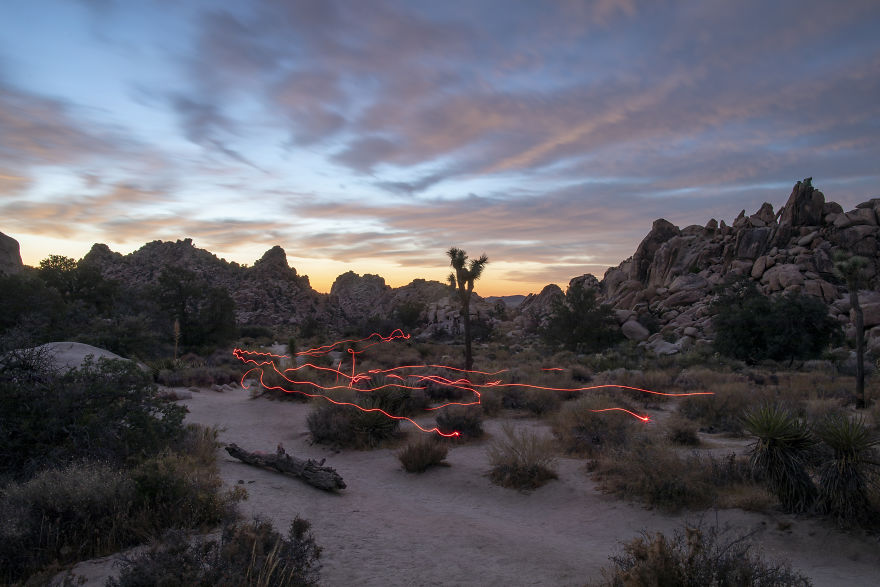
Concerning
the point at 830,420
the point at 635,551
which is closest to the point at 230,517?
the point at 635,551

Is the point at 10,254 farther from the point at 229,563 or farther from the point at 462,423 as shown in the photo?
the point at 229,563

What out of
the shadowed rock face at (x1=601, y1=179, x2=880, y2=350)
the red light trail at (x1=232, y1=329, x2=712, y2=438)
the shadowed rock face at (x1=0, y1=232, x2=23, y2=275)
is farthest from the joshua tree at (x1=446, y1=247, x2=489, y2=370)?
the shadowed rock face at (x1=0, y1=232, x2=23, y2=275)

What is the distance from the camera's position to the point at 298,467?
33.0 feet

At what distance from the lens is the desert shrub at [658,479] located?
8.09m

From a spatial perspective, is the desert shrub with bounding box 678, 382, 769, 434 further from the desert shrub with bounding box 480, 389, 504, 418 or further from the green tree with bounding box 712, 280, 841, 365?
the green tree with bounding box 712, 280, 841, 365

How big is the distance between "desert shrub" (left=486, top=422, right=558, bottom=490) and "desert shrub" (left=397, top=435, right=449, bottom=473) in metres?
1.25

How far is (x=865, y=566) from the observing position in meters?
6.05

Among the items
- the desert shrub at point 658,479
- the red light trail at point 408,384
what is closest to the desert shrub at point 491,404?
the red light trail at point 408,384

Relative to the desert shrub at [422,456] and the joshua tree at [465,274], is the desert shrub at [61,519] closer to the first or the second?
the desert shrub at [422,456]

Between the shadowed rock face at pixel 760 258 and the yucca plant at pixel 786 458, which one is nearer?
the yucca plant at pixel 786 458

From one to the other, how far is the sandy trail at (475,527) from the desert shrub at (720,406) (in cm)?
520

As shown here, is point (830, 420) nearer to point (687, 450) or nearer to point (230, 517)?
point (687, 450)

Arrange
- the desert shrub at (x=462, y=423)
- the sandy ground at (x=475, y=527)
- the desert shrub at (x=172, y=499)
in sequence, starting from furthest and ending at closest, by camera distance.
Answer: the desert shrub at (x=462, y=423), the desert shrub at (x=172, y=499), the sandy ground at (x=475, y=527)

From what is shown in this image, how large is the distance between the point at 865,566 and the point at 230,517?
772cm
